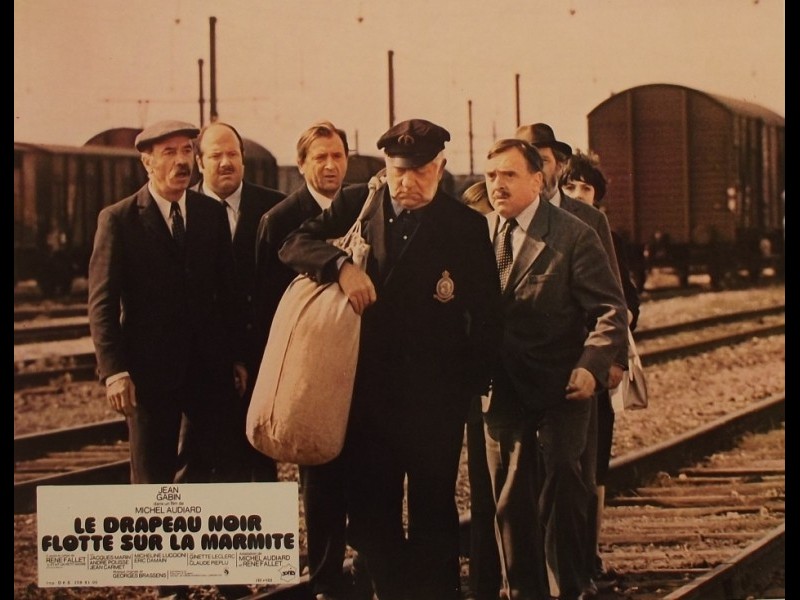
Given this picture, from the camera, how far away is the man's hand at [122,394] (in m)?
4.68

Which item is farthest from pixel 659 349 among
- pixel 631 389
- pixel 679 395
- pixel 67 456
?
pixel 67 456

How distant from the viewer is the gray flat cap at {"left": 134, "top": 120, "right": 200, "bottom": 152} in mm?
4840

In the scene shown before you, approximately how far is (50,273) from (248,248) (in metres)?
2.69

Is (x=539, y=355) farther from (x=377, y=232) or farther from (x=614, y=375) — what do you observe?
(x=377, y=232)

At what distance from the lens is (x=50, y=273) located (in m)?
6.97

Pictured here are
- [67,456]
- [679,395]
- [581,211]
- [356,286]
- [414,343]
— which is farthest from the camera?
[679,395]

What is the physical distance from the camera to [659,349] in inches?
297

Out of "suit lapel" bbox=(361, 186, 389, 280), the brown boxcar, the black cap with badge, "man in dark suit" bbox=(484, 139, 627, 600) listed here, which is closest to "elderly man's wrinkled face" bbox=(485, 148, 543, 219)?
"man in dark suit" bbox=(484, 139, 627, 600)

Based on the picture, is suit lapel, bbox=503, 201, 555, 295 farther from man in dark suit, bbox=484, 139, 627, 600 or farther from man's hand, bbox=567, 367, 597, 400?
man's hand, bbox=567, 367, 597, 400

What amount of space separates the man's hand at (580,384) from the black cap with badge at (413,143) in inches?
40.6

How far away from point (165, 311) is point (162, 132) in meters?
0.80

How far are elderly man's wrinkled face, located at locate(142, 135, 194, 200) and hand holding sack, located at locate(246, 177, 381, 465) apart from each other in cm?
85

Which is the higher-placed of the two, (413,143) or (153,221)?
(413,143)
